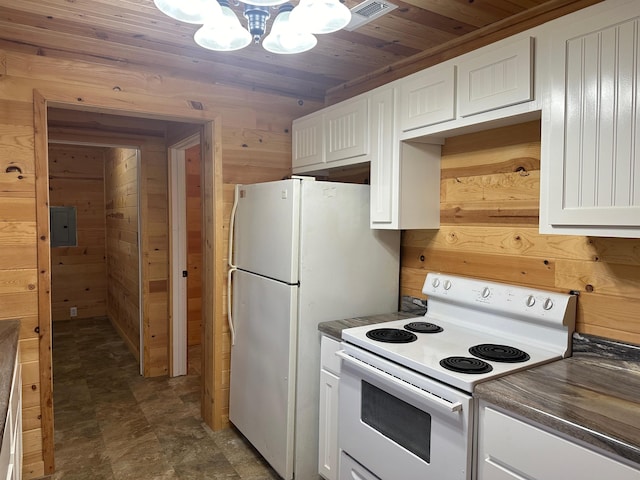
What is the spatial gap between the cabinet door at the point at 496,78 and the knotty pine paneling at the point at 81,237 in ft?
17.4

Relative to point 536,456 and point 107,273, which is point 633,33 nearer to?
point 536,456

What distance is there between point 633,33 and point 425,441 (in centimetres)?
149

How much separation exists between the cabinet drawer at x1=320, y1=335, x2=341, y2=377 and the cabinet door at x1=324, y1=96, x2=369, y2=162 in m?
0.99

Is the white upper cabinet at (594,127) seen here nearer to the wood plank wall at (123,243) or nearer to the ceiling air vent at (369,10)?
the ceiling air vent at (369,10)

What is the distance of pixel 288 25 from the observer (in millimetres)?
1595

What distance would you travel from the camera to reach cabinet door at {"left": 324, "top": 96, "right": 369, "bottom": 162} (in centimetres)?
238

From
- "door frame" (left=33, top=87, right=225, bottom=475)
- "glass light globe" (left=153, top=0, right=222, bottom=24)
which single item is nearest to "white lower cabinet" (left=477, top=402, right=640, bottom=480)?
"glass light globe" (left=153, top=0, right=222, bottom=24)

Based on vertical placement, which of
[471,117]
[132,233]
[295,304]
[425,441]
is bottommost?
[425,441]

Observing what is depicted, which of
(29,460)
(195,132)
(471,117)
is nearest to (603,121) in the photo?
(471,117)

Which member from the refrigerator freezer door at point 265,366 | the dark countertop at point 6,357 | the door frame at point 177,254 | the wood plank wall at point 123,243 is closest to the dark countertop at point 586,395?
the refrigerator freezer door at point 265,366

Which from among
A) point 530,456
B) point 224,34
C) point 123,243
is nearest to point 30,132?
point 224,34

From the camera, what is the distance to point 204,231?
295 cm

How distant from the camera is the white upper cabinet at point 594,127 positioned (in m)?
1.35

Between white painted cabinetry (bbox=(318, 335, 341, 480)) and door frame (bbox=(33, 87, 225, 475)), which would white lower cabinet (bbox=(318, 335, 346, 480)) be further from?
door frame (bbox=(33, 87, 225, 475))
